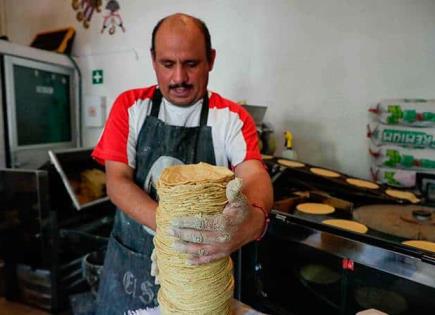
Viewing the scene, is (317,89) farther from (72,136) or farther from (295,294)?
(72,136)

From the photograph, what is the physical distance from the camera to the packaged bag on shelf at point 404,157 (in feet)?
5.25

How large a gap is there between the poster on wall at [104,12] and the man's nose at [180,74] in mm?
2060

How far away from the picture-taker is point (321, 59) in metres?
1.95

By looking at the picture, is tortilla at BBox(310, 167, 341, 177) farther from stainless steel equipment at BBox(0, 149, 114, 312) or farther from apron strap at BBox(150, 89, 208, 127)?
stainless steel equipment at BBox(0, 149, 114, 312)

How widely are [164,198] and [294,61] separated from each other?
1681 millimetres

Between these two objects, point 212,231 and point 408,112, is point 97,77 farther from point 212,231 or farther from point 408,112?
point 212,231

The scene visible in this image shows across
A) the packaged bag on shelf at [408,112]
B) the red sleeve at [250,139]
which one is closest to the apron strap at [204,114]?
the red sleeve at [250,139]

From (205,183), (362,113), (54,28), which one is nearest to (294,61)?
(362,113)

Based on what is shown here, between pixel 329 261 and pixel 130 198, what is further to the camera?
pixel 329 261

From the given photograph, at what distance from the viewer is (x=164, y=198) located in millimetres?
592

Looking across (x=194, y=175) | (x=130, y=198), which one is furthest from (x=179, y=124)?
(x=194, y=175)

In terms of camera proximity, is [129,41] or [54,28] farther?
[54,28]

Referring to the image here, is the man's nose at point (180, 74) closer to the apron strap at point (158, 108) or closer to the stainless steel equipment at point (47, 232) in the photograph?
the apron strap at point (158, 108)

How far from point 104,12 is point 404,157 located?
249 centimetres
